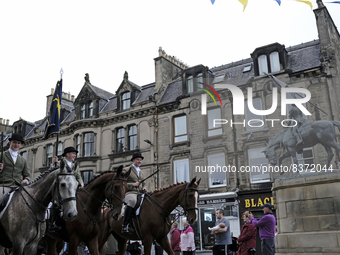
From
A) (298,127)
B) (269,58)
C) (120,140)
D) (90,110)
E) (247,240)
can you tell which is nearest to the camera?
(247,240)

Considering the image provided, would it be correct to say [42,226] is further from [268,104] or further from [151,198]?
[268,104]

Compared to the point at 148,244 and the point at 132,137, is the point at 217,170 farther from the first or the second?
the point at 148,244

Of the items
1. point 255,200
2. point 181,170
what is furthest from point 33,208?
point 181,170

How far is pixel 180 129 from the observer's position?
2872cm

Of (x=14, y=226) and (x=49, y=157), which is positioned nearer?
(x=14, y=226)

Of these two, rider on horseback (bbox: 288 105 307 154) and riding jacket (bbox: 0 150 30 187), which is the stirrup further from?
rider on horseback (bbox: 288 105 307 154)

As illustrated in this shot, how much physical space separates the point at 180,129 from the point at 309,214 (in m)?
18.9

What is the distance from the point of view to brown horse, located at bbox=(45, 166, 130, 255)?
8.46 m

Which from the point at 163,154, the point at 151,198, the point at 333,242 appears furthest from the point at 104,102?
the point at 333,242

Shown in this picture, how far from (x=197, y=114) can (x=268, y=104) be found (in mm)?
5661

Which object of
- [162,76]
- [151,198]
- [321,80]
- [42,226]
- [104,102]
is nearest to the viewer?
[42,226]

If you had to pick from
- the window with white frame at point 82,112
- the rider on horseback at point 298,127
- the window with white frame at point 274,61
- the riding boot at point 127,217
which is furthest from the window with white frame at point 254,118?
the riding boot at point 127,217

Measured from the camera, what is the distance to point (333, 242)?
30.7 feet

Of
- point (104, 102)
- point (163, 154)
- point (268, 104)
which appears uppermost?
point (104, 102)
